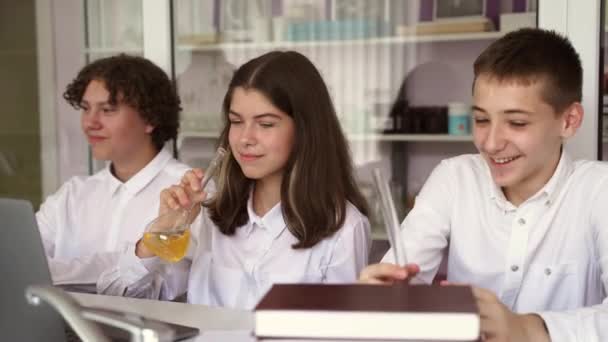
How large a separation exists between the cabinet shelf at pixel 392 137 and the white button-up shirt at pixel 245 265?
4.23 feet

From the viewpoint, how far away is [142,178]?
195 centimetres

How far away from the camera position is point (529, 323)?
98cm

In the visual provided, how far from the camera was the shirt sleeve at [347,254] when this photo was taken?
5.00 ft

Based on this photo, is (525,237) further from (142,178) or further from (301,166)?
(142,178)

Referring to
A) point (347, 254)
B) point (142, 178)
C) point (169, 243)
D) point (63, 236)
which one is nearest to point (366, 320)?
point (169, 243)

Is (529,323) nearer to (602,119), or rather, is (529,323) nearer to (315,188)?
(315,188)

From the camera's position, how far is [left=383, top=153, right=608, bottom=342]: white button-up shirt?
135cm

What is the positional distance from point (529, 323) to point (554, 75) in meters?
0.52

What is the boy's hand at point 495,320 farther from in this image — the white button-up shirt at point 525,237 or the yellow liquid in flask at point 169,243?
the yellow liquid in flask at point 169,243

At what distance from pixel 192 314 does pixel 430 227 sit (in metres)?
0.50

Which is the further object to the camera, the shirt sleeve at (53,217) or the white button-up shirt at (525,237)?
the shirt sleeve at (53,217)

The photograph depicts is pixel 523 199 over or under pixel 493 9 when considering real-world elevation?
under

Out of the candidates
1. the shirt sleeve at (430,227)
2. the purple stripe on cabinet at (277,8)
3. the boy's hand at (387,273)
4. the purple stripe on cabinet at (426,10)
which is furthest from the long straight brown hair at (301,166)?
the purple stripe on cabinet at (277,8)

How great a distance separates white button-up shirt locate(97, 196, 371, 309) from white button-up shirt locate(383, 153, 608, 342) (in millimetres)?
171
